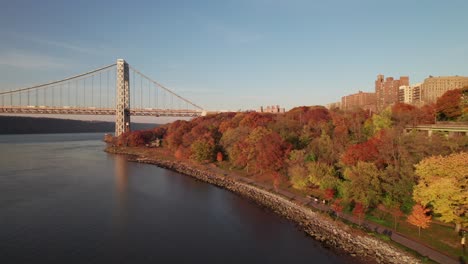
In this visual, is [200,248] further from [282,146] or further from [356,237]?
[282,146]

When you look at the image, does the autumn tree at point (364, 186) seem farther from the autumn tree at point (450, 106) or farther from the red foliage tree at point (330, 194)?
the autumn tree at point (450, 106)

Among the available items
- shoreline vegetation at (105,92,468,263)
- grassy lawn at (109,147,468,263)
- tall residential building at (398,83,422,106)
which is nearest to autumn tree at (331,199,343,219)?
shoreline vegetation at (105,92,468,263)

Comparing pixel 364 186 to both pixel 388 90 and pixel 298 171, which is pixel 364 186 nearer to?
pixel 298 171

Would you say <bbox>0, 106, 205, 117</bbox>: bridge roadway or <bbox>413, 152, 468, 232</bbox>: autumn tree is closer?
<bbox>413, 152, 468, 232</bbox>: autumn tree

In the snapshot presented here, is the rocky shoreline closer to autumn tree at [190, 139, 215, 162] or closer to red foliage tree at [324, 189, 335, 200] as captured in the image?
red foliage tree at [324, 189, 335, 200]

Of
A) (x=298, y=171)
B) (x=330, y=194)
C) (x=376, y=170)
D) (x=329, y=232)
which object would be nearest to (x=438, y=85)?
(x=298, y=171)

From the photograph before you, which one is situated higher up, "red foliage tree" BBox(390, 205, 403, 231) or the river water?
"red foliage tree" BBox(390, 205, 403, 231)

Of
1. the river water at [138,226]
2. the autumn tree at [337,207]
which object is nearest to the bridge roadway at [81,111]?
the river water at [138,226]
